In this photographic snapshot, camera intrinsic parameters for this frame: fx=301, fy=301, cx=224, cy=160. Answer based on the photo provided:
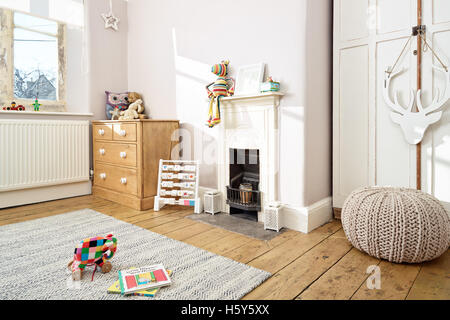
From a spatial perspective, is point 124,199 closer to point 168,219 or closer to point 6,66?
point 168,219

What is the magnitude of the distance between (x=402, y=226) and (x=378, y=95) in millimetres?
1043

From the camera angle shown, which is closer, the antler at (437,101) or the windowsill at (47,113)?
the antler at (437,101)

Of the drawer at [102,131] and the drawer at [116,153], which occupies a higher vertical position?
the drawer at [102,131]

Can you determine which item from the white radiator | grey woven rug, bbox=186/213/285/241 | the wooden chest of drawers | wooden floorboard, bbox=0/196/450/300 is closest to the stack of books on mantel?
wooden floorboard, bbox=0/196/450/300

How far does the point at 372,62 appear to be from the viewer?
2162 millimetres

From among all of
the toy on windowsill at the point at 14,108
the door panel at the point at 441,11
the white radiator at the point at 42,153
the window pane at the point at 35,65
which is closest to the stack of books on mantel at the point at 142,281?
the white radiator at the point at 42,153

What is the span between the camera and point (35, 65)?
10.3 ft

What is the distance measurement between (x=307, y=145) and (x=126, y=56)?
264cm

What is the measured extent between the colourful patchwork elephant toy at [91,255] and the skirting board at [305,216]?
1.23 metres

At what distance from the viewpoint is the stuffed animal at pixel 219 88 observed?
2.46 meters

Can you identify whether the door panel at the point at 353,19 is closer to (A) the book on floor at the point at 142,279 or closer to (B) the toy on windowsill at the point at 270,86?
(B) the toy on windowsill at the point at 270,86

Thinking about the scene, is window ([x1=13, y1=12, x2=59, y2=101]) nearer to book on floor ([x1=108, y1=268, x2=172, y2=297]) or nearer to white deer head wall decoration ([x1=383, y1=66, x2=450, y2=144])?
book on floor ([x1=108, y1=268, x2=172, y2=297])

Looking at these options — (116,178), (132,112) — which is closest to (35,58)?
(132,112)

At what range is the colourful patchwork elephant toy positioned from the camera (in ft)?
4.67
